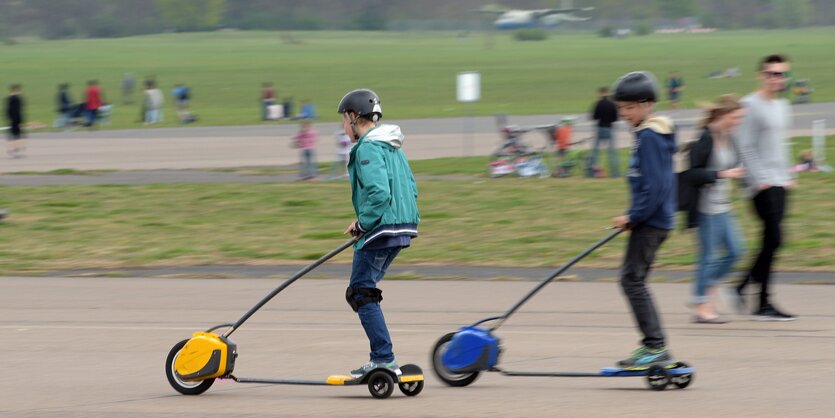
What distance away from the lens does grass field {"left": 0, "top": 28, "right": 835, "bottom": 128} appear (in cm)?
5791

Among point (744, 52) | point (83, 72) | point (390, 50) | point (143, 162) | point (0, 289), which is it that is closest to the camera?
point (0, 289)

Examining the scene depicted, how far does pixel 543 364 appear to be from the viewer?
805 cm

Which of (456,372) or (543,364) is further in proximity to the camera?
(543,364)

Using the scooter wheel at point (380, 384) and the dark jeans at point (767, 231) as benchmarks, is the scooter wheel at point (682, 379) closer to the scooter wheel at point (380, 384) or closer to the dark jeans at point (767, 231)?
the scooter wheel at point (380, 384)

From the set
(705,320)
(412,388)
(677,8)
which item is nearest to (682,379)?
(412,388)

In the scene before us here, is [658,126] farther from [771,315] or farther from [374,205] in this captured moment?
[771,315]

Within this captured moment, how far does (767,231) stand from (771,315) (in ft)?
2.01

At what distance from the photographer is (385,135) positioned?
22.6 feet

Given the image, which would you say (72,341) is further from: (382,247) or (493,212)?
(493,212)

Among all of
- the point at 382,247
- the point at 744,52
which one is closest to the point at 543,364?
the point at 382,247

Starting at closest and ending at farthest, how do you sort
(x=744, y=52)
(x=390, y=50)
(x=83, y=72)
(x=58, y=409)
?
(x=58, y=409)
(x=83, y=72)
(x=744, y=52)
(x=390, y=50)

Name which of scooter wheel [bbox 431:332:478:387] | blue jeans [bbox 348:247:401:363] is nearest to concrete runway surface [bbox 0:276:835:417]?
scooter wheel [bbox 431:332:478:387]

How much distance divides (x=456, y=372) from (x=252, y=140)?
30160 millimetres

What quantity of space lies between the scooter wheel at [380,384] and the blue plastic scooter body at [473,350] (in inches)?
16.9
